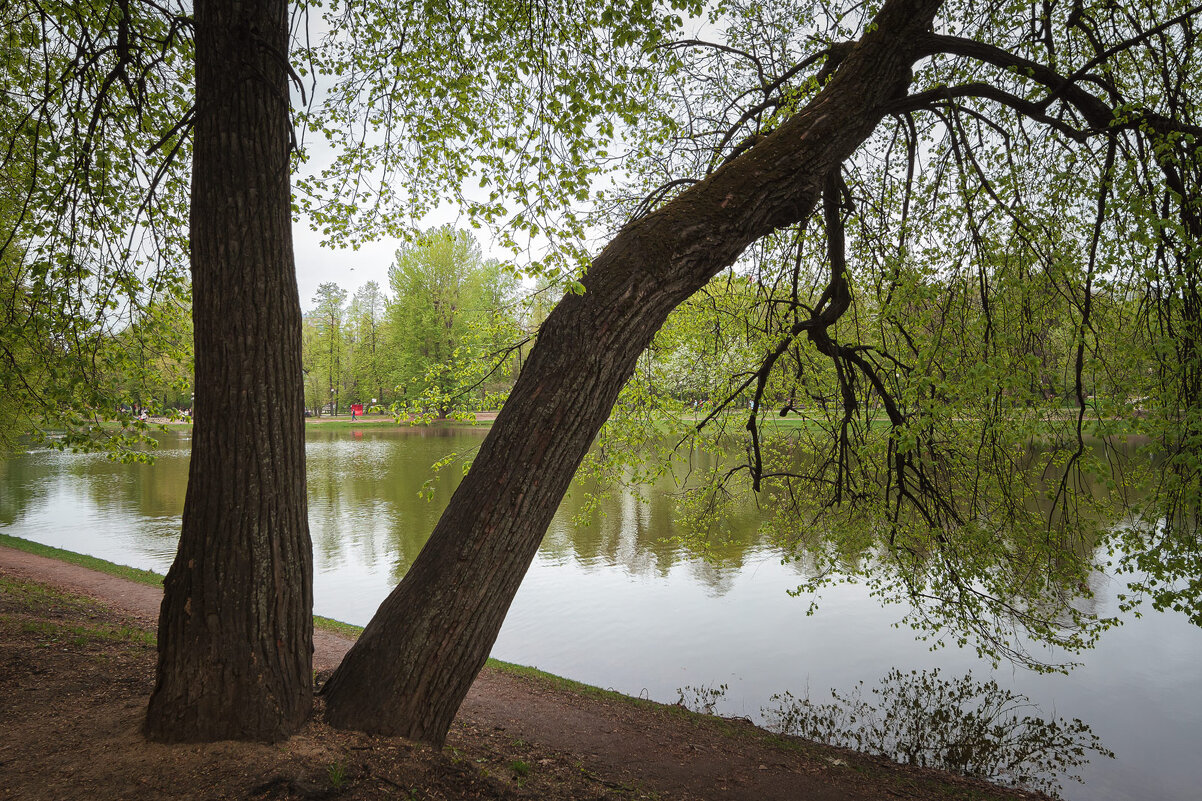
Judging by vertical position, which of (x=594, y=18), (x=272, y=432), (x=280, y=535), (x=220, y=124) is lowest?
(x=280, y=535)

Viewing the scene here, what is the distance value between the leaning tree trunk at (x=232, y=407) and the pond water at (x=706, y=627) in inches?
238

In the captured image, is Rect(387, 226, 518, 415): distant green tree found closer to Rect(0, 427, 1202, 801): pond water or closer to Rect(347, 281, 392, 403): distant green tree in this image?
Rect(347, 281, 392, 403): distant green tree

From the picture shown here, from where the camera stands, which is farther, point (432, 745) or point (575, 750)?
point (575, 750)

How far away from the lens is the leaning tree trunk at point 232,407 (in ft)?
9.14

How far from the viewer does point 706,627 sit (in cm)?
985

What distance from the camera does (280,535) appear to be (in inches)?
115

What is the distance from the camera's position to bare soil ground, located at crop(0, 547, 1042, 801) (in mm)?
2686

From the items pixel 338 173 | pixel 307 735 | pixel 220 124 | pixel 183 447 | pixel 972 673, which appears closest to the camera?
pixel 220 124

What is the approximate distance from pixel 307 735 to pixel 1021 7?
23.5ft

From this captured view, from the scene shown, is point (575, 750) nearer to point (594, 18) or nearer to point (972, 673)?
point (594, 18)

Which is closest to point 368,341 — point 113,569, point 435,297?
point 435,297

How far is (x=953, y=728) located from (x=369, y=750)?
6770mm

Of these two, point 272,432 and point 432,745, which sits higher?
point 272,432

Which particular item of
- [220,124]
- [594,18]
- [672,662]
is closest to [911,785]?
[672,662]
